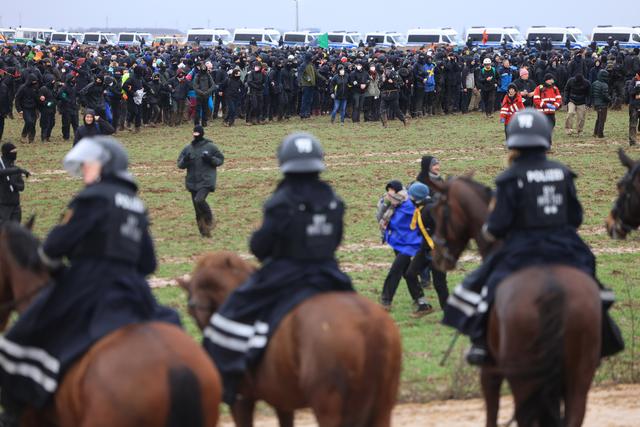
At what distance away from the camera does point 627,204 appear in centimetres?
902

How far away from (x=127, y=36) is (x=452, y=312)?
7588 cm

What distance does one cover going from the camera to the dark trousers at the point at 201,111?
31473 millimetres

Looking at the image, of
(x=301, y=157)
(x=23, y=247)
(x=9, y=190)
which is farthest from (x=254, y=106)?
(x=23, y=247)

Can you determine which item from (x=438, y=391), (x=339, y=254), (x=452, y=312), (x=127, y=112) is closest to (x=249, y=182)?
(x=339, y=254)

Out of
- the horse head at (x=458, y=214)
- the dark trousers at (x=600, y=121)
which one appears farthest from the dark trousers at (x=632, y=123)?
the horse head at (x=458, y=214)

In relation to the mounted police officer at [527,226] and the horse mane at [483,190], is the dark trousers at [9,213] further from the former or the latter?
the mounted police officer at [527,226]

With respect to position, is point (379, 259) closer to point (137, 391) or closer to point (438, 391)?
point (438, 391)

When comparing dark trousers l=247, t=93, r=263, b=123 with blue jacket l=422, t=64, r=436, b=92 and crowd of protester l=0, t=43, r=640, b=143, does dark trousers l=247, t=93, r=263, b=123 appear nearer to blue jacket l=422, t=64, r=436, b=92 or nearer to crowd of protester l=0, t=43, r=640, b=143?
crowd of protester l=0, t=43, r=640, b=143

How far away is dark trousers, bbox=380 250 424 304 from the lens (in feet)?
42.0

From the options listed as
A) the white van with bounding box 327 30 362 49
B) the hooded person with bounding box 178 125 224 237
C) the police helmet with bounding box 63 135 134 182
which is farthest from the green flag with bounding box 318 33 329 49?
the police helmet with bounding box 63 135 134 182

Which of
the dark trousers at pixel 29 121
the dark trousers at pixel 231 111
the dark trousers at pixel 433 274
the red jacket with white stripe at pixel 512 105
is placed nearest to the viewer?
the dark trousers at pixel 433 274

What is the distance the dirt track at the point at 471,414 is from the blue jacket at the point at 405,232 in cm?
335

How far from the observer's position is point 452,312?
26.4ft

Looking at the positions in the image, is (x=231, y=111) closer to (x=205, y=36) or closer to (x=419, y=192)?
(x=419, y=192)
